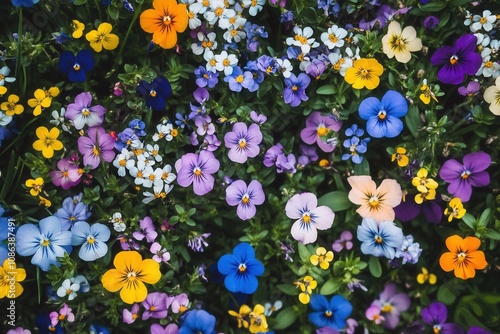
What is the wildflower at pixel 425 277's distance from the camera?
195 centimetres

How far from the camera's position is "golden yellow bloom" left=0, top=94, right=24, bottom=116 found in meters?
1.81

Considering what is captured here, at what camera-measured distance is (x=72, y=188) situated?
1884 millimetres

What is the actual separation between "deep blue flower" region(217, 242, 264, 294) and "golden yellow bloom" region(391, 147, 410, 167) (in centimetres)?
56

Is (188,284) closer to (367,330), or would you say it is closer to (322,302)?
(322,302)

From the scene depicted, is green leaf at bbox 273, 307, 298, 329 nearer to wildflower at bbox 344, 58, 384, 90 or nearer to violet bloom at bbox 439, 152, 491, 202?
violet bloom at bbox 439, 152, 491, 202

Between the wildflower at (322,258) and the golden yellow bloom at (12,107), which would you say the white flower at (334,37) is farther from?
the golden yellow bloom at (12,107)

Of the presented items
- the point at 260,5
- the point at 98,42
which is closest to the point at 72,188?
the point at 98,42

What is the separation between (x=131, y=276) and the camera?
1679mm

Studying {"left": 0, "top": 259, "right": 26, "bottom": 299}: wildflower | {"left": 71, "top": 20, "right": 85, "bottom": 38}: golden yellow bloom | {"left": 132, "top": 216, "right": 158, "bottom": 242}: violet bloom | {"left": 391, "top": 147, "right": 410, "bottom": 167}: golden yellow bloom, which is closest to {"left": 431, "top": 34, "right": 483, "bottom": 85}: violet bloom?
{"left": 391, "top": 147, "right": 410, "bottom": 167}: golden yellow bloom

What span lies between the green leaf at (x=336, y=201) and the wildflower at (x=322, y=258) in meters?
0.16

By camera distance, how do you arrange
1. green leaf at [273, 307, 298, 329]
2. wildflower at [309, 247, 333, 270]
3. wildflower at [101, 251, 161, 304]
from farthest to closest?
green leaf at [273, 307, 298, 329], wildflower at [309, 247, 333, 270], wildflower at [101, 251, 161, 304]

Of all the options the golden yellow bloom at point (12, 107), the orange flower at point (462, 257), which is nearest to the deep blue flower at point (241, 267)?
the orange flower at point (462, 257)

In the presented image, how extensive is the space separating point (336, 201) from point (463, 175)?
0.44 m

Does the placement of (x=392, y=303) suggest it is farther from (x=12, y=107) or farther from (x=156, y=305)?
(x=12, y=107)
